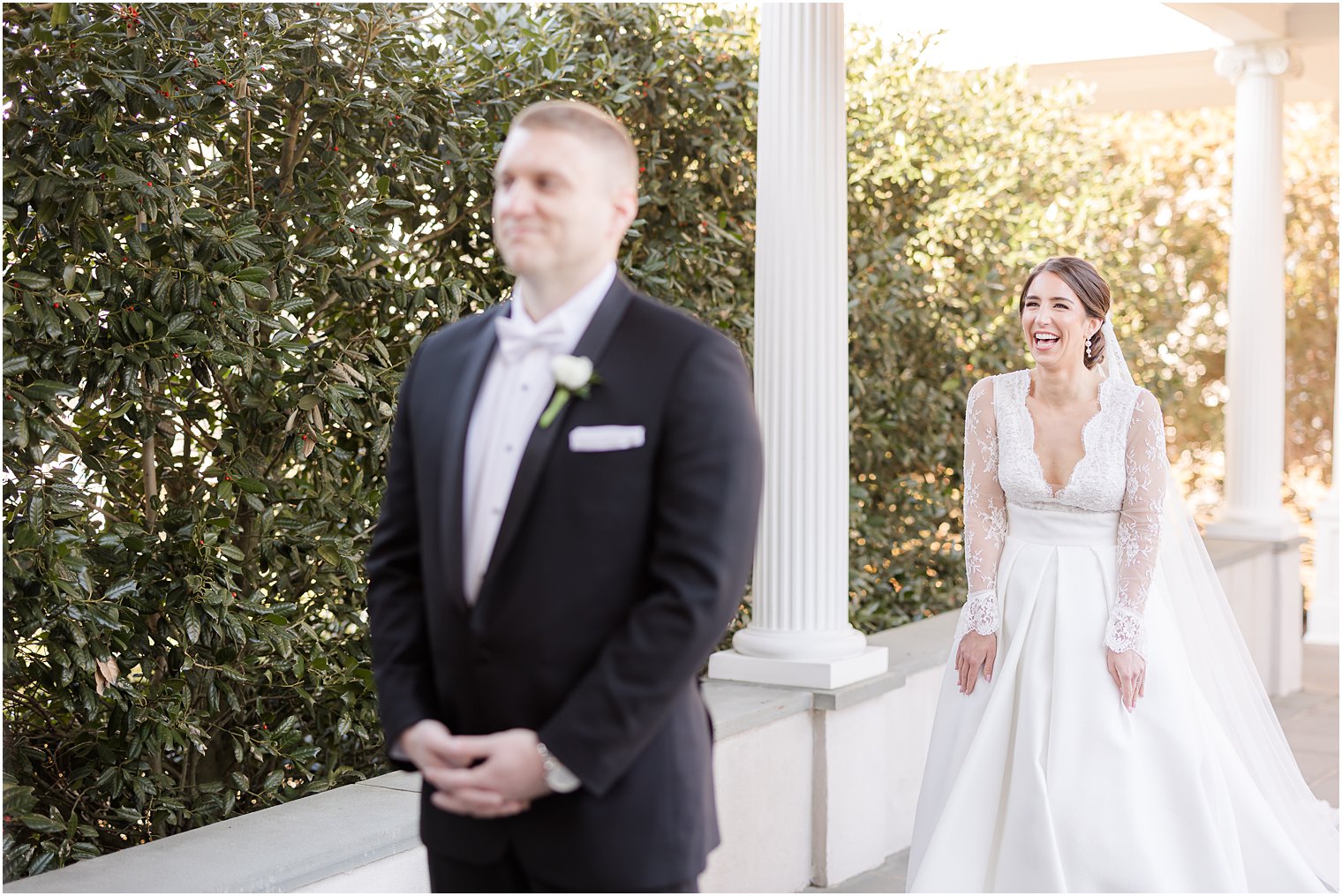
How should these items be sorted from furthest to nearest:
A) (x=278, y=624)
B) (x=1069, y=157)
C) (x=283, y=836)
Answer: (x=1069, y=157) < (x=278, y=624) < (x=283, y=836)

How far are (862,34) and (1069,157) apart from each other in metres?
1.98

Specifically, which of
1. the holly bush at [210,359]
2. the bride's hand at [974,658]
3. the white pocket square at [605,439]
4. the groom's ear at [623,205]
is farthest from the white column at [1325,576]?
the white pocket square at [605,439]

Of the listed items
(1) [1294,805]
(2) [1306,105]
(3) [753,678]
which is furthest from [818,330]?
(2) [1306,105]

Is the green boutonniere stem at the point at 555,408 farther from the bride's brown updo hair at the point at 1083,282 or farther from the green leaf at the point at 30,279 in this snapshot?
the bride's brown updo hair at the point at 1083,282

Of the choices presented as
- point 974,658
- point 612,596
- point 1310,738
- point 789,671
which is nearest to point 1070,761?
Answer: point 974,658

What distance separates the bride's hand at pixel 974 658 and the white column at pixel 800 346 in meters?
0.71

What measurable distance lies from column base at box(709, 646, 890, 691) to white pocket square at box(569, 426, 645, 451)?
284cm

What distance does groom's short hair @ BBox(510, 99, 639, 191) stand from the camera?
75.9 inches

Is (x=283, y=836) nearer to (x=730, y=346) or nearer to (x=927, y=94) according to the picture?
(x=730, y=346)

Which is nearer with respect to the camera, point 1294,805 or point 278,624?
point 278,624

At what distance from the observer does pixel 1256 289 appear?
8.06 metres

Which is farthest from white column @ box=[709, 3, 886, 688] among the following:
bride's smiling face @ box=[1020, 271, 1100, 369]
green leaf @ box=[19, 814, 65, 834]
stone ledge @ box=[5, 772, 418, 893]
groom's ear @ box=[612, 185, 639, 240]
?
groom's ear @ box=[612, 185, 639, 240]

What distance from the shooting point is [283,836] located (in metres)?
3.14

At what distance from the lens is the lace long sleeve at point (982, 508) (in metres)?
3.95
